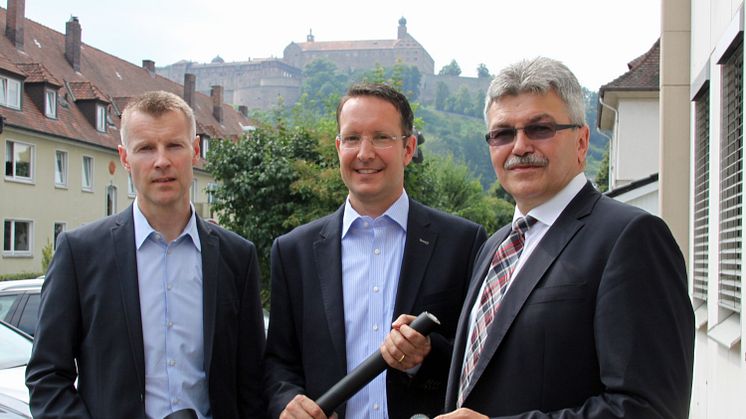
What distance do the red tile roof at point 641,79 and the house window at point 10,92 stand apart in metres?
22.5

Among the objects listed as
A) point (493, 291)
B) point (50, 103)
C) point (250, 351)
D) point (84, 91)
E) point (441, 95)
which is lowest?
point (250, 351)

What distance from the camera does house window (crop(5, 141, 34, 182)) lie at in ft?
105

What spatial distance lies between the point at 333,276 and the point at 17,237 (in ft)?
105

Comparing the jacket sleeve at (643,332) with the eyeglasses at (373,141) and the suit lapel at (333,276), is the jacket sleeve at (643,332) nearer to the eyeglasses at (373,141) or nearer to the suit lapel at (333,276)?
the suit lapel at (333,276)

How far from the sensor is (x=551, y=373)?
2.21 metres

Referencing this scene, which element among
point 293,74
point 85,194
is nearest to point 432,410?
point 85,194

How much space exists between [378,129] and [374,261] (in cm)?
53

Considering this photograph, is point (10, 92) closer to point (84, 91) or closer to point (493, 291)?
point (84, 91)

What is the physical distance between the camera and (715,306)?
6.68m

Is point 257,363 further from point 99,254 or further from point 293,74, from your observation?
point 293,74

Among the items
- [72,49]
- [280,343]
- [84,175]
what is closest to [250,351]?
[280,343]

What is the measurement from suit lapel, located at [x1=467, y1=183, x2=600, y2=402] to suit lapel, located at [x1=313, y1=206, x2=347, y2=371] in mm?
913

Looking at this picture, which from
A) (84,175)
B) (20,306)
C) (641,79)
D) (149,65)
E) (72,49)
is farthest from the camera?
(149,65)

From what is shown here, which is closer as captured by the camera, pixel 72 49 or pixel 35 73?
pixel 35 73
